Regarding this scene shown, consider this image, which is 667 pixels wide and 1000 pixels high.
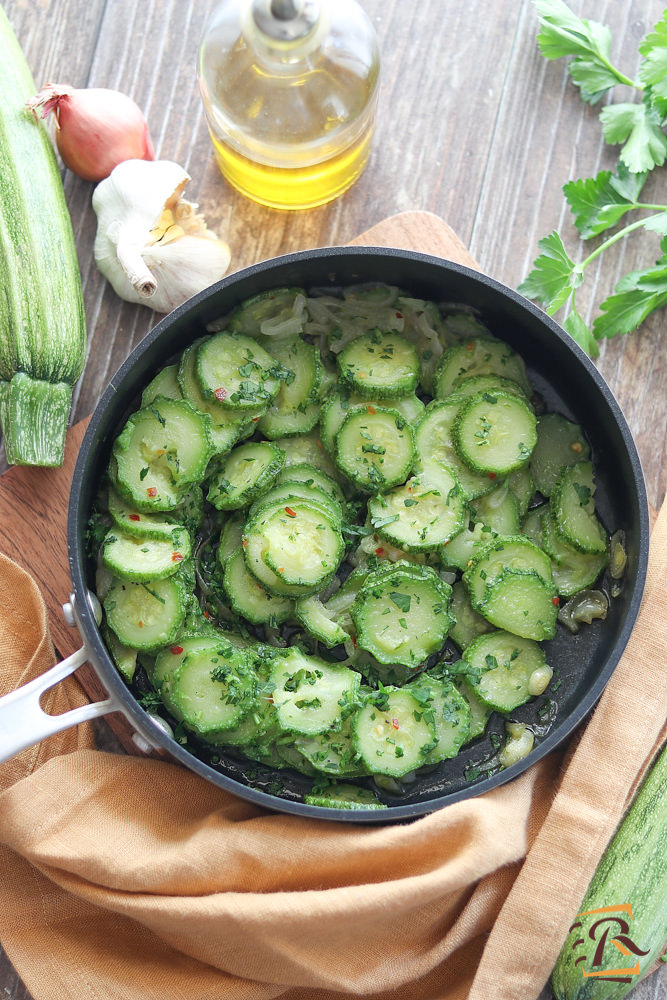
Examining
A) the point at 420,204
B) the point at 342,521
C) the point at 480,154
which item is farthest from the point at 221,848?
the point at 480,154

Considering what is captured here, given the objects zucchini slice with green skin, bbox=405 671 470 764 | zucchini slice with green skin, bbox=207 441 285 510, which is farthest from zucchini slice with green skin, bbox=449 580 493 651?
zucchini slice with green skin, bbox=207 441 285 510

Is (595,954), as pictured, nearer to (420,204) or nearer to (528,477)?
(528,477)

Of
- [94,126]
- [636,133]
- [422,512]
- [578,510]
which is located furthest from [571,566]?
[94,126]

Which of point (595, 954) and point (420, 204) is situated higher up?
point (420, 204)

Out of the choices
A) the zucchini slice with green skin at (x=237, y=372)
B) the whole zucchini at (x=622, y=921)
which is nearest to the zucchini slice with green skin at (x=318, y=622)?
the zucchini slice with green skin at (x=237, y=372)

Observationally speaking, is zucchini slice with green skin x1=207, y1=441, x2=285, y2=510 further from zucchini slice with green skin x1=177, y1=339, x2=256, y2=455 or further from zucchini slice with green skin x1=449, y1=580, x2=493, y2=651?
zucchini slice with green skin x1=449, y1=580, x2=493, y2=651

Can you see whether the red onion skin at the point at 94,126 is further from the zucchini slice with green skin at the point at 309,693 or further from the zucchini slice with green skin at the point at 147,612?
the zucchini slice with green skin at the point at 309,693
